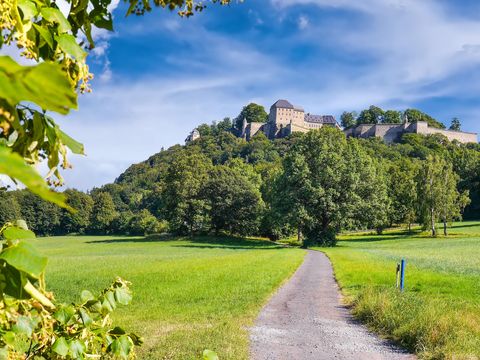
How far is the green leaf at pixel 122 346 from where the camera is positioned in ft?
5.92

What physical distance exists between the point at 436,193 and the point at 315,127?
112786 mm

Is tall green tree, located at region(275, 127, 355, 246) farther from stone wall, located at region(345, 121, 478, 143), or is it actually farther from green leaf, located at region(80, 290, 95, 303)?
stone wall, located at region(345, 121, 478, 143)

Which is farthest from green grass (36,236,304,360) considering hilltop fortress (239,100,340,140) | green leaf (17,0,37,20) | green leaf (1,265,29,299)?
hilltop fortress (239,100,340,140)

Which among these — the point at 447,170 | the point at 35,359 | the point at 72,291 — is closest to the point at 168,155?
the point at 447,170

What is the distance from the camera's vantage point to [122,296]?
213cm

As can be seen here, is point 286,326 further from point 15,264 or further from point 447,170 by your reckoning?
point 447,170

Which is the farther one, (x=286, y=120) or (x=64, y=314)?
(x=286, y=120)

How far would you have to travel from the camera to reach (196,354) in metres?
8.37

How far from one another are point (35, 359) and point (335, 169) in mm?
52991

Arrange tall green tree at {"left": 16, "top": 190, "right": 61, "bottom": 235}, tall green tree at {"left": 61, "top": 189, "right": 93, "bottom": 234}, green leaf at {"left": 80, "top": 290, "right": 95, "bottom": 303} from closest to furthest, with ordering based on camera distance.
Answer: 1. green leaf at {"left": 80, "top": 290, "right": 95, "bottom": 303}
2. tall green tree at {"left": 16, "top": 190, "right": 61, "bottom": 235}
3. tall green tree at {"left": 61, "top": 189, "right": 93, "bottom": 234}

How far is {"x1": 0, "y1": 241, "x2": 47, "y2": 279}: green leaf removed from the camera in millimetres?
871

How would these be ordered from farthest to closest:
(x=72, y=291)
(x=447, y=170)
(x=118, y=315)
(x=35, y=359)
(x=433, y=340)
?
(x=447, y=170) < (x=72, y=291) < (x=118, y=315) < (x=433, y=340) < (x=35, y=359)

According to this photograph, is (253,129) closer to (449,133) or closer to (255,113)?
(255,113)

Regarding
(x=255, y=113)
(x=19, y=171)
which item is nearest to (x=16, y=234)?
(x=19, y=171)
